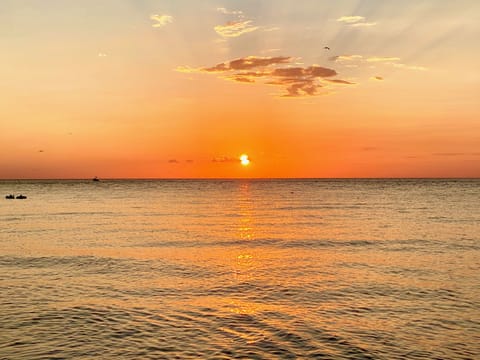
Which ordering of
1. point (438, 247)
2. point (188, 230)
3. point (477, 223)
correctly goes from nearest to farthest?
point (438, 247), point (188, 230), point (477, 223)

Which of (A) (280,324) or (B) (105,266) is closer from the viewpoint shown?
(A) (280,324)

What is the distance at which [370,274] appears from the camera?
30.1 metres

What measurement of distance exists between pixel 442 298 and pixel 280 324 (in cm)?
1051

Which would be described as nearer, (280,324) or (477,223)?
(280,324)

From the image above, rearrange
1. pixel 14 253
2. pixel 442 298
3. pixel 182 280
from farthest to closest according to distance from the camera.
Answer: pixel 14 253
pixel 182 280
pixel 442 298

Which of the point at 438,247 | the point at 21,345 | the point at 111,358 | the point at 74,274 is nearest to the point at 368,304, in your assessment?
the point at 111,358

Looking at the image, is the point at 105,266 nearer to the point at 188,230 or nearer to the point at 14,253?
the point at 14,253

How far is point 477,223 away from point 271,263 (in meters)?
42.2

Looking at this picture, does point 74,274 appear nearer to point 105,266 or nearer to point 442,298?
point 105,266

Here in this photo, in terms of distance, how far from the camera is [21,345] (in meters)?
17.0

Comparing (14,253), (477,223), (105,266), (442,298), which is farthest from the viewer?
(477,223)

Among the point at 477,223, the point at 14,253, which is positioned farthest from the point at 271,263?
the point at 477,223

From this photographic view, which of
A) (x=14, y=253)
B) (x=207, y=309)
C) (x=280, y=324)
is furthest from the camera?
(x=14, y=253)

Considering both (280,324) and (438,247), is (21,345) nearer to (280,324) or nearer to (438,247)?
(280,324)
